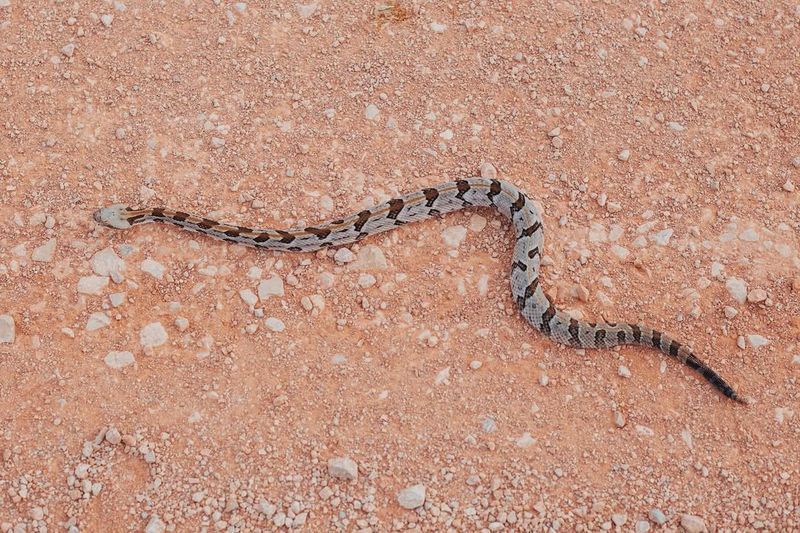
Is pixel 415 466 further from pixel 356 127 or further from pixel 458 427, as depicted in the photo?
pixel 356 127

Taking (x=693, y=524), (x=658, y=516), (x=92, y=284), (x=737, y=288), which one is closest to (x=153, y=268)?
(x=92, y=284)

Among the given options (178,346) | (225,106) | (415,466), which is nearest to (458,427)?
(415,466)

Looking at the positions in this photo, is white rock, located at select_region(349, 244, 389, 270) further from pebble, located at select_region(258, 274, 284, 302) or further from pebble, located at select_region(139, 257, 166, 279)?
pebble, located at select_region(139, 257, 166, 279)

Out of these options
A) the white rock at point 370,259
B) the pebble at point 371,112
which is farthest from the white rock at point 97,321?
the pebble at point 371,112

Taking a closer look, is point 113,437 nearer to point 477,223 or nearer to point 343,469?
point 343,469

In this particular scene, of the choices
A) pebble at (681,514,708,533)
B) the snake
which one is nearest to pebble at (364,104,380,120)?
the snake

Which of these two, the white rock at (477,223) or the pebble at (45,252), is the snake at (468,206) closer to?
the white rock at (477,223)
